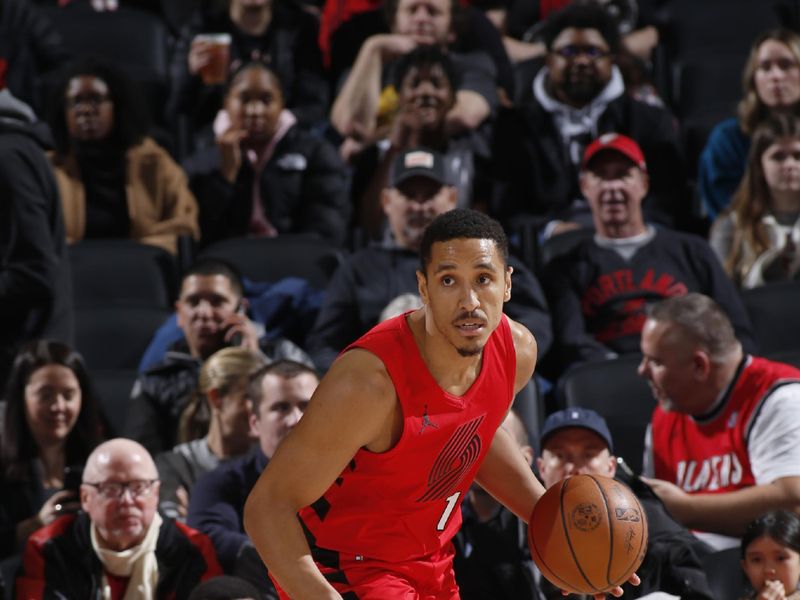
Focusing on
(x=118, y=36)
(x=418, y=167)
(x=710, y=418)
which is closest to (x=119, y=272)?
(x=418, y=167)

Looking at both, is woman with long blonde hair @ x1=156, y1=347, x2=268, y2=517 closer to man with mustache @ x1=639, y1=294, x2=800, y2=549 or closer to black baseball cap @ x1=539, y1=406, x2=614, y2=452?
black baseball cap @ x1=539, y1=406, x2=614, y2=452

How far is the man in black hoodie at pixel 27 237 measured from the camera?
16.2 feet

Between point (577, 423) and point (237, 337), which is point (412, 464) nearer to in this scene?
point (577, 423)

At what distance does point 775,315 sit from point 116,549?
9.74ft

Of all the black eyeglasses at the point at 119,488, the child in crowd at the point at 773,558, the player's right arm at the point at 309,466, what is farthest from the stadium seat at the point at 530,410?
the player's right arm at the point at 309,466

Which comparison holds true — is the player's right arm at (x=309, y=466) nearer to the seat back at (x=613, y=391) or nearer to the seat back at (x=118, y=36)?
the seat back at (x=613, y=391)

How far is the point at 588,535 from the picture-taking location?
3.38 m

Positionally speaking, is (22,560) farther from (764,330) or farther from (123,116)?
(764,330)

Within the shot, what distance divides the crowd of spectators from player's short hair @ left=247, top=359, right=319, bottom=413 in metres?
0.01

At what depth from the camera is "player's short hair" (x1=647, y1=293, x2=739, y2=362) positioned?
5027mm

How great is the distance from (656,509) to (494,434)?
1.21 meters

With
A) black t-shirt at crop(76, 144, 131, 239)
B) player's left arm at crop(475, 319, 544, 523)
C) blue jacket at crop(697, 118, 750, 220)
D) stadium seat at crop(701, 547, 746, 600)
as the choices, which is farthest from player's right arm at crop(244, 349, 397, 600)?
blue jacket at crop(697, 118, 750, 220)

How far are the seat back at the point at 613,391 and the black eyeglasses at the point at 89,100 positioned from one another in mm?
2727

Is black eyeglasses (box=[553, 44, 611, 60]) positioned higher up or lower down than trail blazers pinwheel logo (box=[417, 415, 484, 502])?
higher up
